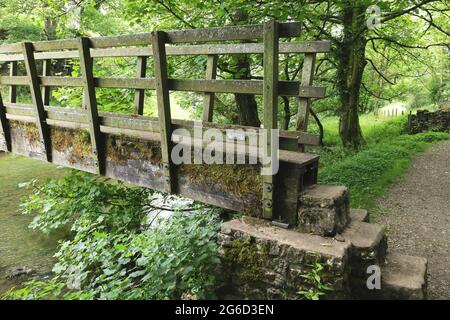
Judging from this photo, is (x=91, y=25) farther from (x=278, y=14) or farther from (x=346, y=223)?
(x=346, y=223)

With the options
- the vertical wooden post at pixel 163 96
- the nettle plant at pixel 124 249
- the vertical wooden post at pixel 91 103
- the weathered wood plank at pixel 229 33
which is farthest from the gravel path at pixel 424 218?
the vertical wooden post at pixel 91 103

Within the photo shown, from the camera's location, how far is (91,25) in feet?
63.1

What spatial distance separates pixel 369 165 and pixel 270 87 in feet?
22.5

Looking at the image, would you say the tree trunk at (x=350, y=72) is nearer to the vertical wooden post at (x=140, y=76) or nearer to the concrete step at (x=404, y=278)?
the vertical wooden post at (x=140, y=76)

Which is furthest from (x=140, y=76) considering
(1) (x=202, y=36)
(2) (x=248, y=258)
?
(2) (x=248, y=258)

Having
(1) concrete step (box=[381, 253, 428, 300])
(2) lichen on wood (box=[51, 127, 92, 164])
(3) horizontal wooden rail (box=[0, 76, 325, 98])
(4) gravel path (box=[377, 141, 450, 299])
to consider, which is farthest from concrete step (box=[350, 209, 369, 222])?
(2) lichen on wood (box=[51, 127, 92, 164])

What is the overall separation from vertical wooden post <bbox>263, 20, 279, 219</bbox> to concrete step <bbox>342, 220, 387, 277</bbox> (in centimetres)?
92

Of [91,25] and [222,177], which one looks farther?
[91,25]

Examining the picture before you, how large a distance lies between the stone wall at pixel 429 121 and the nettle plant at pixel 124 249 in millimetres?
14589

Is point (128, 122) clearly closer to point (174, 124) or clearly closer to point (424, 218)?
point (174, 124)

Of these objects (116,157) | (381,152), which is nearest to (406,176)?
(381,152)

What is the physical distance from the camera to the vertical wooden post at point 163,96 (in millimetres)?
4012

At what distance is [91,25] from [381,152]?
1633 cm

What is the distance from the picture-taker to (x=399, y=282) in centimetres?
345
